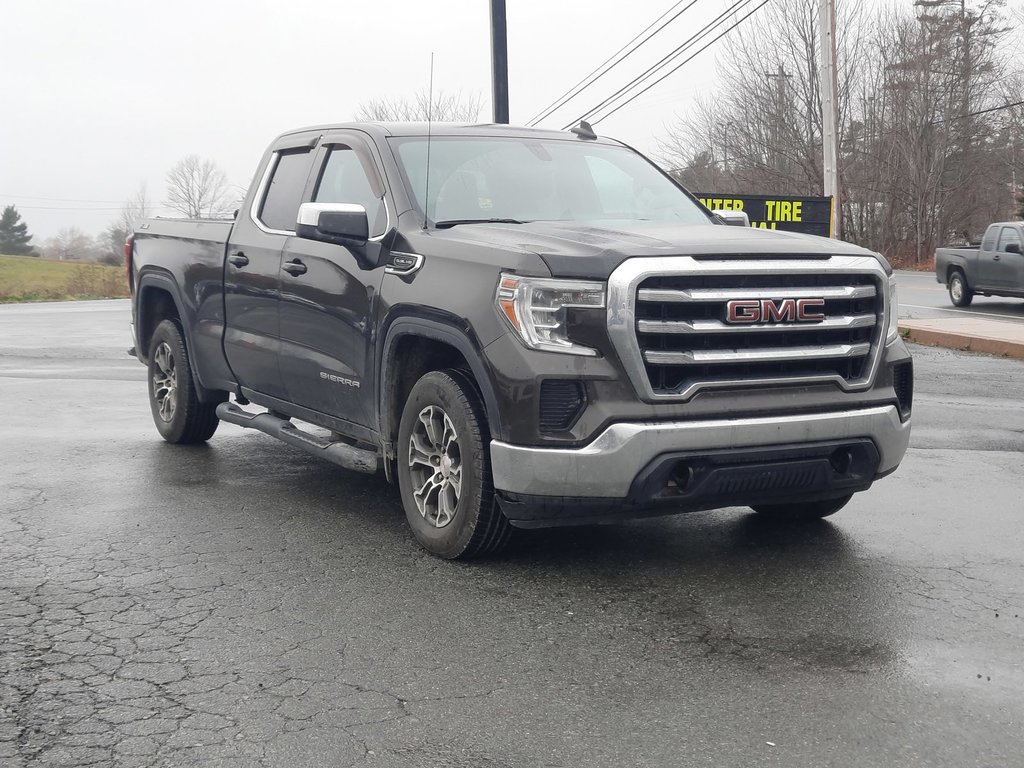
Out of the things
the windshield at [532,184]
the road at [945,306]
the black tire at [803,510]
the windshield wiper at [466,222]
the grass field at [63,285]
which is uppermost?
the windshield at [532,184]

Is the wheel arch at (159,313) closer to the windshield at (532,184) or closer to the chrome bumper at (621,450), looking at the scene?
the windshield at (532,184)

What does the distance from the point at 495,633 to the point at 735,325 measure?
1514mm

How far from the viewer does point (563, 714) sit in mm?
3508

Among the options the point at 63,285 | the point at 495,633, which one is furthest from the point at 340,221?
the point at 63,285

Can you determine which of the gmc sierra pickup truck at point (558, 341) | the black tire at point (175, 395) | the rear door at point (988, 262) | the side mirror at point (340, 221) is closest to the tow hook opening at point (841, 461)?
the gmc sierra pickup truck at point (558, 341)

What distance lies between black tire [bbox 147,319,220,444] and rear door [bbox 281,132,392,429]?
165cm

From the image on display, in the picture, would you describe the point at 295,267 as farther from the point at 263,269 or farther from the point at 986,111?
the point at 986,111

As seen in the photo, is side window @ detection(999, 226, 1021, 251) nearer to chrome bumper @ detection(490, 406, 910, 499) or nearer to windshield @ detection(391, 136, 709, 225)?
windshield @ detection(391, 136, 709, 225)

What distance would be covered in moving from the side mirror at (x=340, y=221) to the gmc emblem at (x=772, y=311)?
1845mm

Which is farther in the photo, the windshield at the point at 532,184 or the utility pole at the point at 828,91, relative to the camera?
the utility pole at the point at 828,91

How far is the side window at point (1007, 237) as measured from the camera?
22016mm

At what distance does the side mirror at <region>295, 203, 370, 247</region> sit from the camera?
5469mm

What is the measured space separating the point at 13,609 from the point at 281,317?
2263 mm

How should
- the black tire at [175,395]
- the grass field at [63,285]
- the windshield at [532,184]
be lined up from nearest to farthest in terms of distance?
1. the windshield at [532,184]
2. the black tire at [175,395]
3. the grass field at [63,285]
